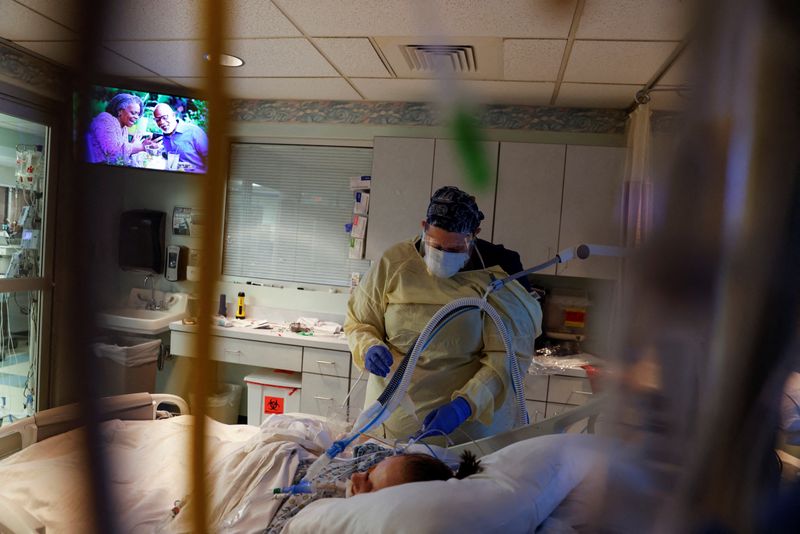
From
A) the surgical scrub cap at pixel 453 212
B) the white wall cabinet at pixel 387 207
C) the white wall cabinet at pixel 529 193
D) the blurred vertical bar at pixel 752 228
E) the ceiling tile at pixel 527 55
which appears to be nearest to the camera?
the blurred vertical bar at pixel 752 228

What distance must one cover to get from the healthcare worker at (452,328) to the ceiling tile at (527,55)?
6.2 inches

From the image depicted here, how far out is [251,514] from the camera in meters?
0.74

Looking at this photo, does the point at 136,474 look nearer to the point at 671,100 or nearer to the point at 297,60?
the point at 671,100

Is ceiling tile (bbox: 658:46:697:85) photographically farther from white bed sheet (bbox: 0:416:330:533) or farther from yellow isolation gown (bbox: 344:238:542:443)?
yellow isolation gown (bbox: 344:238:542:443)

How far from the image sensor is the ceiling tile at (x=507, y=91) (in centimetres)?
28

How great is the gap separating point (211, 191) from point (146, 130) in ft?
0.14

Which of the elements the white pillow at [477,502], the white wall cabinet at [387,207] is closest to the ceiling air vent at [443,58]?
the white pillow at [477,502]

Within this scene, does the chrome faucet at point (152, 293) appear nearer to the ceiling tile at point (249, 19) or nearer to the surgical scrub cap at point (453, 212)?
the ceiling tile at point (249, 19)

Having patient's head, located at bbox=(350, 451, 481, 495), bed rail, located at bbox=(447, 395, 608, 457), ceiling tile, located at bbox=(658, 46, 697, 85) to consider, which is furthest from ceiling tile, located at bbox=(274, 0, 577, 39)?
patient's head, located at bbox=(350, 451, 481, 495)

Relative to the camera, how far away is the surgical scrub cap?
20.7 inches

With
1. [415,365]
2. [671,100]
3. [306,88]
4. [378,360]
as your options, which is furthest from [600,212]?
[306,88]

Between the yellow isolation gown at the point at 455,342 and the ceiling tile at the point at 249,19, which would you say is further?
the yellow isolation gown at the point at 455,342

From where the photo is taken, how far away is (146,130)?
20 cm

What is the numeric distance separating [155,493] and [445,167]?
0.34 m
